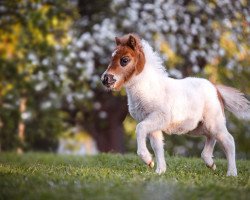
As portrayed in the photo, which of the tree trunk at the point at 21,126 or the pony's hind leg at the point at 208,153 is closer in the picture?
the pony's hind leg at the point at 208,153

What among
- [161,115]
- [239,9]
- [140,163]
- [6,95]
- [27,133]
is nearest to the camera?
[161,115]

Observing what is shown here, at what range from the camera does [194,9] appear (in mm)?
17344

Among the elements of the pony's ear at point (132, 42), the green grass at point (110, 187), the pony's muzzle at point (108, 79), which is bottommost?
the green grass at point (110, 187)

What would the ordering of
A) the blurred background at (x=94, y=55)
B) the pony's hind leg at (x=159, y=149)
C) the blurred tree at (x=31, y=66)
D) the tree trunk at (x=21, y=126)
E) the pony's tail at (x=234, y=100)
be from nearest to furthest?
the pony's hind leg at (x=159, y=149)
the pony's tail at (x=234, y=100)
the blurred background at (x=94, y=55)
the blurred tree at (x=31, y=66)
the tree trunk at (x=21, y=126)

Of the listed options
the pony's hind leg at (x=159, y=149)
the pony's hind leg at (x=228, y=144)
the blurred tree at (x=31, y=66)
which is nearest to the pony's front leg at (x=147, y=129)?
the pony's hind leg at (x=159, y=149)

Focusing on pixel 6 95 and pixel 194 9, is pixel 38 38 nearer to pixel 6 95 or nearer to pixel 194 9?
pixel 6 95

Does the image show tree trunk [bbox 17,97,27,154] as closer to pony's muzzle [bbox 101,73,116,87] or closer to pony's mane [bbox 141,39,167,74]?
pony's mane [bbox 141,39,167,74]

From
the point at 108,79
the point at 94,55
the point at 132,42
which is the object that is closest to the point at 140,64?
the point at 132,42

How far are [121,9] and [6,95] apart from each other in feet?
19.5

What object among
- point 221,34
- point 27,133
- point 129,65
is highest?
point 221,34

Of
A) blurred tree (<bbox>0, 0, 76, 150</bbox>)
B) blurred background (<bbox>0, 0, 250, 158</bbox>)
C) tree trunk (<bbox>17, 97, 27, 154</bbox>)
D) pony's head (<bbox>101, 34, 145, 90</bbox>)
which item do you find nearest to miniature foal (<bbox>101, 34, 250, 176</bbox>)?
pony's head (<bbox>101, 34, 145, 90</bbox>)

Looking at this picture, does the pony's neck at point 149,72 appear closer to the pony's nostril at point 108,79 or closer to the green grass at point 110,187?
the pony's nostril at point 108,79

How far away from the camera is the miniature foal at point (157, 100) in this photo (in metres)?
7.54

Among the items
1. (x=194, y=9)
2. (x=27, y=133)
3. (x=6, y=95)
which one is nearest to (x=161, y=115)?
(x=194, y=9)
